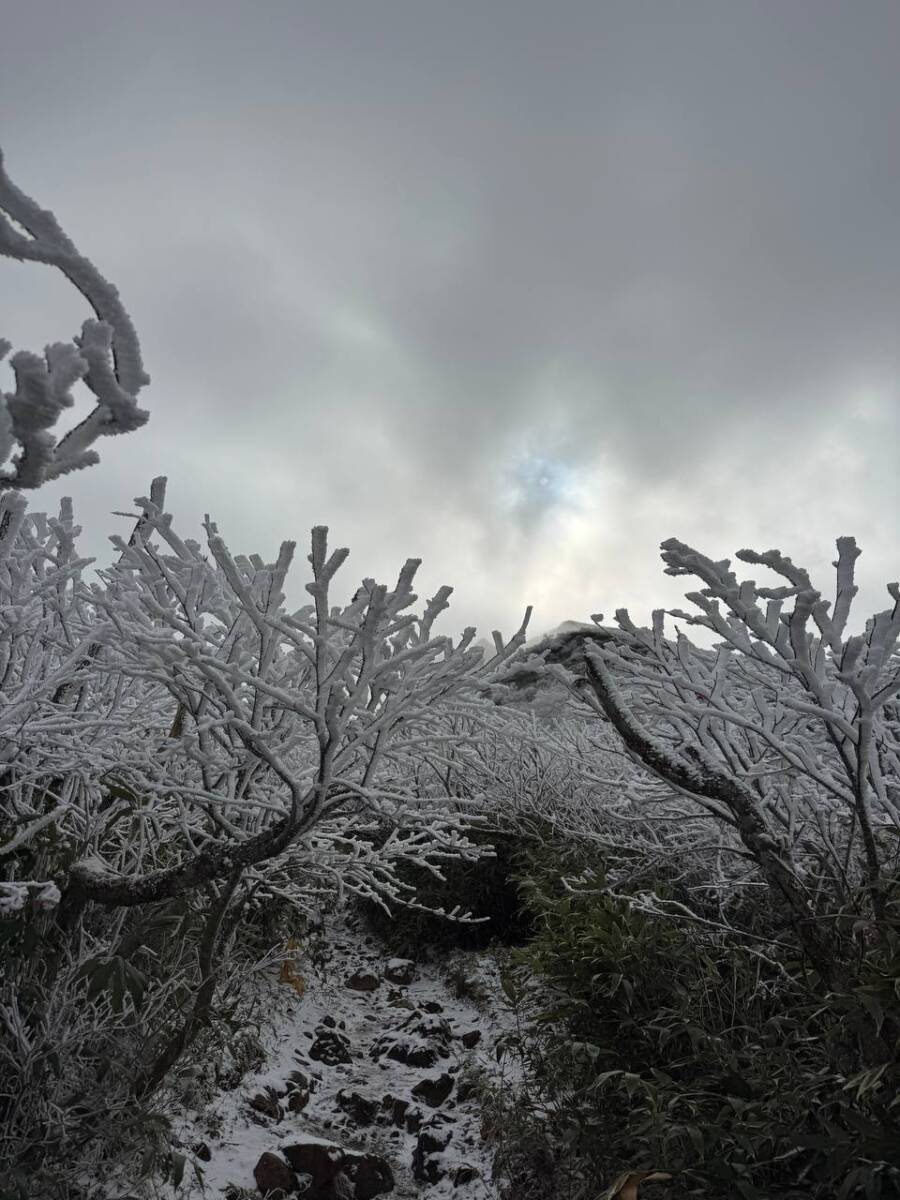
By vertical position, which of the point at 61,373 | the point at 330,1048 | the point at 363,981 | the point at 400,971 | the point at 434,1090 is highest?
the point at 61,373

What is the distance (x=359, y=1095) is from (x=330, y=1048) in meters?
0.71

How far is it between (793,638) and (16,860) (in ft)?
12.1

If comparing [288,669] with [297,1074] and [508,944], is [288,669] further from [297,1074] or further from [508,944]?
[508,944]

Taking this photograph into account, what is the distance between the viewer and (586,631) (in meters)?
15.2

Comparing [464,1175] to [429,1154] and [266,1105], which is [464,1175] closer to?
[429,1154]

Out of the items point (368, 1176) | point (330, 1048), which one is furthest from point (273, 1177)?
point (330, 1048)

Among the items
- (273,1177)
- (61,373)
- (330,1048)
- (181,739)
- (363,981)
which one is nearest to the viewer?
(61,373)

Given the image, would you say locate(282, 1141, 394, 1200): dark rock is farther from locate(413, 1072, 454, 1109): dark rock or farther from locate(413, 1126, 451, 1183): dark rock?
locate(413, 1072, 454, 1109): dark rock

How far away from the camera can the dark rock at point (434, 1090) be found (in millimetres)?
4605

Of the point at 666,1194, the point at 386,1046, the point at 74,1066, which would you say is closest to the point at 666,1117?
the point at 666,1194

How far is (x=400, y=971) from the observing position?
6777mm

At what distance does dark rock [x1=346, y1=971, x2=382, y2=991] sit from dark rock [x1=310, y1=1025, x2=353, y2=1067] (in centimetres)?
109

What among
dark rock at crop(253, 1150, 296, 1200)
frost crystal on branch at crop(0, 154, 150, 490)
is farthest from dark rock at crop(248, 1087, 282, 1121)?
frost crystal on branch at crop(0, 154, 150, 490)

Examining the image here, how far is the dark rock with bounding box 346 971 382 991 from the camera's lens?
657cm
